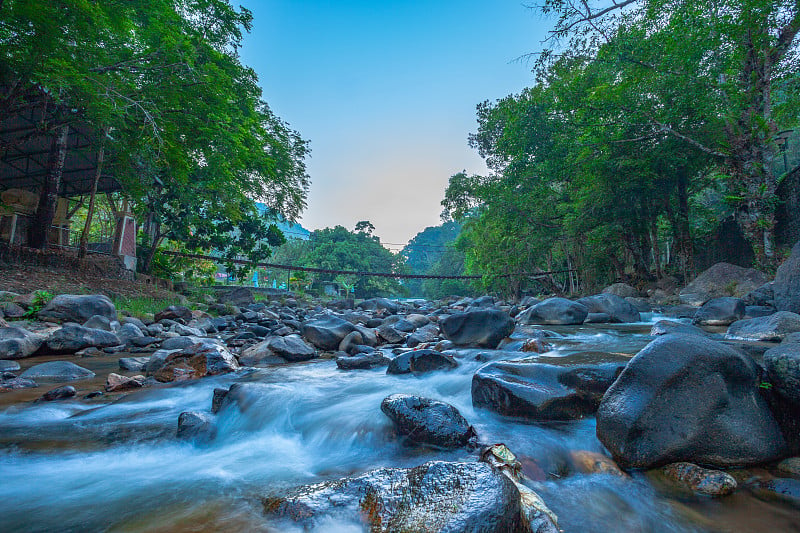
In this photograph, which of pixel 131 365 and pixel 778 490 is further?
pixel 131 365

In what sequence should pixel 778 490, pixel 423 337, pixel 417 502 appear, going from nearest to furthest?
pixel 417 502, pixel 778 490, pixel 423 337

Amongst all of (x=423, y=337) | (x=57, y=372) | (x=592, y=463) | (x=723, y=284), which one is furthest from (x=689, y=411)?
(x=723, y=284)

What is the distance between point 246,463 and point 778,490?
2682 mm

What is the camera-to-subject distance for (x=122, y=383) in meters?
3.62

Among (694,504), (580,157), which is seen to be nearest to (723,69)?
(580,157)

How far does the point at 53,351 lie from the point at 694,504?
278 inches

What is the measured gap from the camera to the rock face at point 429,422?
7.17 ft

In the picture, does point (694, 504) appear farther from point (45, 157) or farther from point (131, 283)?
point (45, 157)

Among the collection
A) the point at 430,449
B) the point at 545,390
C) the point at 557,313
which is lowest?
the point at 430,449

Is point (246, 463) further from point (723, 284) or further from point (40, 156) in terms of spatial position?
point (40, 156)

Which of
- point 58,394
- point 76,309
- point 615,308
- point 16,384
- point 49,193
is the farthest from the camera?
point 49,193

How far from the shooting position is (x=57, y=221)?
571 inches

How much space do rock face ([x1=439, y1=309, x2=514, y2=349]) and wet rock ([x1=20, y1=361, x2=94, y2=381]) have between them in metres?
4.62

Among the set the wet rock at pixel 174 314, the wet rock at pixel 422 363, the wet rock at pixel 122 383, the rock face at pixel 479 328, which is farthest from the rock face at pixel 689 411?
the wet rock at pixel 174 314
